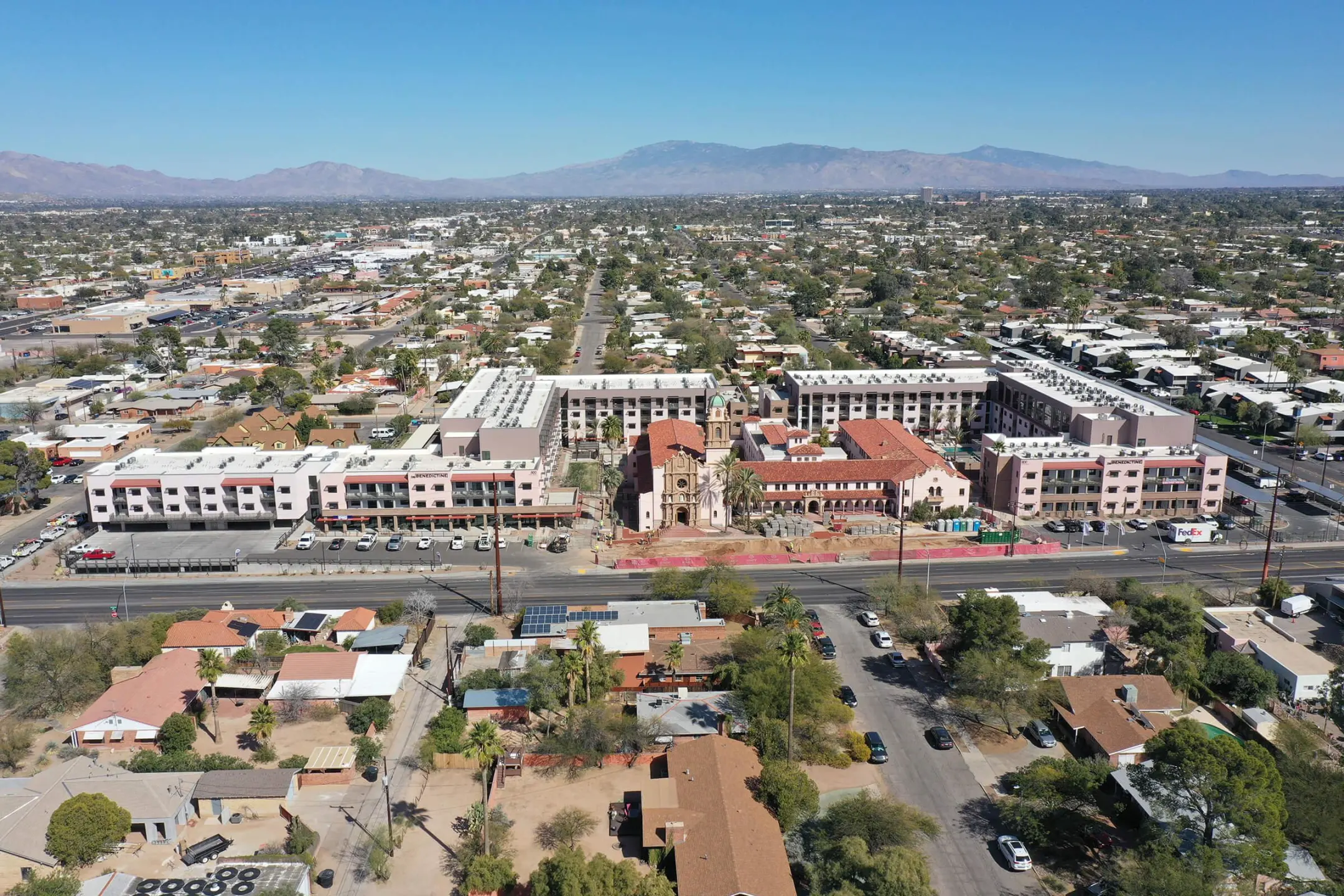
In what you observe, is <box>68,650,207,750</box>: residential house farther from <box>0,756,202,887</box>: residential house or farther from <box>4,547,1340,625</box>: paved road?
<box>4,547,1340,625</box>: paved road

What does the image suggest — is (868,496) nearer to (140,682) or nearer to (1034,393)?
(1034,393)

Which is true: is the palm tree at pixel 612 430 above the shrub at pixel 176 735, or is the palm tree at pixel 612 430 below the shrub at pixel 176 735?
above

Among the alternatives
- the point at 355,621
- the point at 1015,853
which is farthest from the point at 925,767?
the point at 355,621

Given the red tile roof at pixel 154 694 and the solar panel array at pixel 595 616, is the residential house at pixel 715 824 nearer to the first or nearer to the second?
the solar panel array at pixel 595 616

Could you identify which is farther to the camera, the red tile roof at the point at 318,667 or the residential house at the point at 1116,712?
the red tile roof at the point at 318,667

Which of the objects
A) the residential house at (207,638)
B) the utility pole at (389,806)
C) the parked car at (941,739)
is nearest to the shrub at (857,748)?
the parked car at (941,739)

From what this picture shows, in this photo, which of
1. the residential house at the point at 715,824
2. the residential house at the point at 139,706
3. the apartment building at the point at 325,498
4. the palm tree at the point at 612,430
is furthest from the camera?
the palm tree at the point at 612,430
